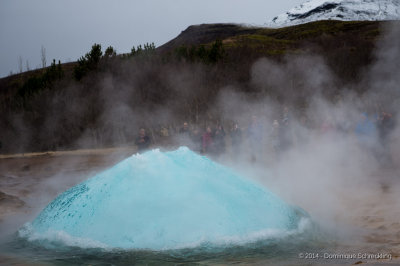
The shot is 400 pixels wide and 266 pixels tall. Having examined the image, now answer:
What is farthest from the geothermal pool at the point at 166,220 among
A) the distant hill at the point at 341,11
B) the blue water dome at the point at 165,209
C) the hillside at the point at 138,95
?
the distant hill at the point at 341,11

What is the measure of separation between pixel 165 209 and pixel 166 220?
0.13m

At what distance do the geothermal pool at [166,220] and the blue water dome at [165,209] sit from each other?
10 millimetres

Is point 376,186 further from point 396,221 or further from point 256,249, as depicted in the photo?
point 256,249

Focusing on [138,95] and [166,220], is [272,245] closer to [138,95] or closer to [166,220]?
[166,220]

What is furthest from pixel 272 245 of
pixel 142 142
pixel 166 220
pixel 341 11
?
pixel 341 11

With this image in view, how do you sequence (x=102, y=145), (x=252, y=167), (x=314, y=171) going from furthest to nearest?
1. (x=102, y=145)
2. (x=252, y=167)
3. (x=314, y=171)

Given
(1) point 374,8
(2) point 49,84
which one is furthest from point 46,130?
(1) point 374,8

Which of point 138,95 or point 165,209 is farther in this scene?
point 138,95

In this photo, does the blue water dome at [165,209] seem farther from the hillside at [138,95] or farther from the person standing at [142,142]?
the hillside at [138,95]

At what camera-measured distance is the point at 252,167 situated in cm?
984

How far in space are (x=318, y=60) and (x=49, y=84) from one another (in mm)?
14187

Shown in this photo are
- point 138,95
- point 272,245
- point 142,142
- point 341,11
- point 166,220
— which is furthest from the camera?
point 341,11

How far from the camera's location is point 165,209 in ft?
15.0

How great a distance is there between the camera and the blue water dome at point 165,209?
4418 mm
